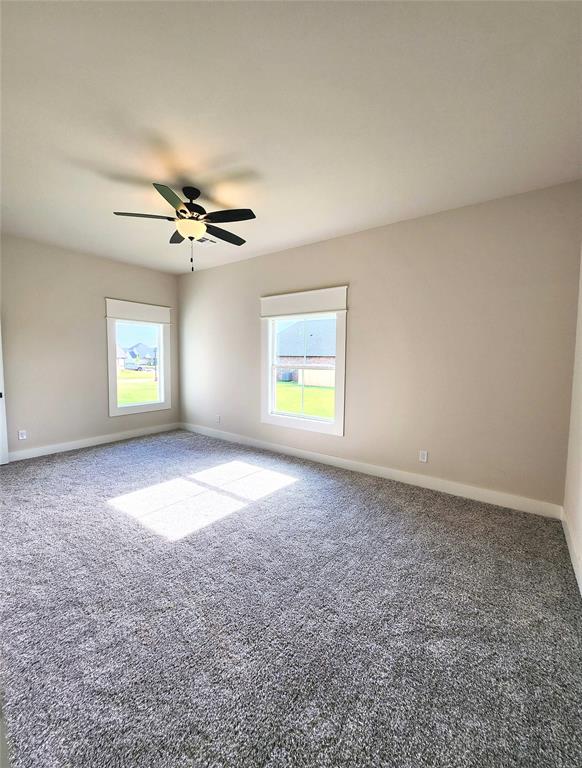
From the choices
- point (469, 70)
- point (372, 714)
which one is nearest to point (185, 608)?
point (372, 714)

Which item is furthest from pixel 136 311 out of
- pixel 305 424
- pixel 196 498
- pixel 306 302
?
pixel 196 498

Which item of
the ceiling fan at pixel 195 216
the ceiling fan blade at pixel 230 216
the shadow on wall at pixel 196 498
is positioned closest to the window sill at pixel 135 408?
the shadow on wall at pixel 196 498

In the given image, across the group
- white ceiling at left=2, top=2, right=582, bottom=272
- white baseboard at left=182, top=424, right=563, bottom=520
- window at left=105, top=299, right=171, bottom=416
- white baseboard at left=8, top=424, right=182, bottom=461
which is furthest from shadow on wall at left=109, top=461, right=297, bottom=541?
white ceiling at left=2, top=2, right=582, bottom=272

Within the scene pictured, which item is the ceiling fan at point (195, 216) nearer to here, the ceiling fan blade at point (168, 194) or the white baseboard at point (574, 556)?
the ceiling fan blade at point (168, 194)

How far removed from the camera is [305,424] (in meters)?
4.25

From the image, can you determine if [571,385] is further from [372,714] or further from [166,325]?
[166,325]

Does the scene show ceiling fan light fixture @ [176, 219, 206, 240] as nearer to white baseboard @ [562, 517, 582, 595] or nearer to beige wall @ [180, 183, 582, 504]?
beige wall @ [180, 183, 582, 504]

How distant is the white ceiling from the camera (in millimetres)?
1365

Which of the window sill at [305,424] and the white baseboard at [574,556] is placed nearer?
the white baseboard at [574,556]

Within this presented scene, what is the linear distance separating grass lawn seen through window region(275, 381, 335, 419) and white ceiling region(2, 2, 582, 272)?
217 cm

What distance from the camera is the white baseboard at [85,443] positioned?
4043 millimetres

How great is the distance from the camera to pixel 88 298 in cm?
453

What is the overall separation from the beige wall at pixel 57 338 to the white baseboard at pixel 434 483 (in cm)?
244

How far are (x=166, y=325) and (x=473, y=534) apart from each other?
5.16m
